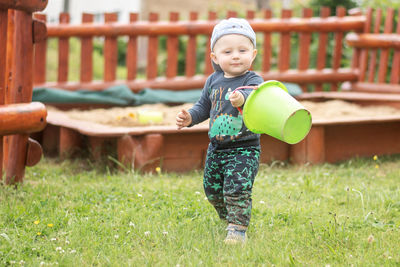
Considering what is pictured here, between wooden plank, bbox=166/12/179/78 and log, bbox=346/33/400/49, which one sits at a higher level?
log, bbox=346/33/400/49

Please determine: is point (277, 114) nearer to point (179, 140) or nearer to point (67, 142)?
point (179, 140)

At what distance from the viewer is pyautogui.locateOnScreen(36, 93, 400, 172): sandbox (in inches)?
170

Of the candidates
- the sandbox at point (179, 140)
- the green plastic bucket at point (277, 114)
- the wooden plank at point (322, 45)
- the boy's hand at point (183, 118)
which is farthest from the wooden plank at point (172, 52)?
the green plastic bucket at point (277, 114)

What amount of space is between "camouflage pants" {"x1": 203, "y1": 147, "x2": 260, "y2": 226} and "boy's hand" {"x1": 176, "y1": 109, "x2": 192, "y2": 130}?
206mm

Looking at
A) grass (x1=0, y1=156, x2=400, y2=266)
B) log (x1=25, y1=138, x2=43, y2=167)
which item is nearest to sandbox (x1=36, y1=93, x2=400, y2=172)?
grass (x1=0, y1=156, x2=400, y2=266)

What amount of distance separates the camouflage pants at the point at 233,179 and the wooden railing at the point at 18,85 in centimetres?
136

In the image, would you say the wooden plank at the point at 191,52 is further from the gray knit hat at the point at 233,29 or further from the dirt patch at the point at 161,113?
the gray knit hat at the point at 233,29

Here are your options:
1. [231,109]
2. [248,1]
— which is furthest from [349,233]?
[248,1]

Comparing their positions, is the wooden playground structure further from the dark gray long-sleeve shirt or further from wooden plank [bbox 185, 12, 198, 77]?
the dark gray long-sleeve shirt

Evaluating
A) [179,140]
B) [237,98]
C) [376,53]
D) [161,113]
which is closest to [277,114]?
[237,98]

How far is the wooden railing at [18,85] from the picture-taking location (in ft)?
12.1

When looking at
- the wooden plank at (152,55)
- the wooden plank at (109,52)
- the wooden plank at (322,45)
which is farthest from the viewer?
the wooden plank at (322,45)

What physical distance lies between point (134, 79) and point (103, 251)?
14.2ft

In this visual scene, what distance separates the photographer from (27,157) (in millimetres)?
3912
